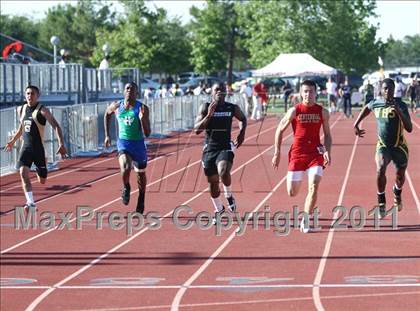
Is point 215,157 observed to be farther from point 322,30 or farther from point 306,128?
point 322,30

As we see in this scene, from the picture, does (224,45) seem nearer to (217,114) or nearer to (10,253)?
(10,253)

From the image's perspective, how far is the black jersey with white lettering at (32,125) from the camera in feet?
35.7

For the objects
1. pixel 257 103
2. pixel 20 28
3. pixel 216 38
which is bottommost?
pixel 257 103

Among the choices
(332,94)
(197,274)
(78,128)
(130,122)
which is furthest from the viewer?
(332,94)

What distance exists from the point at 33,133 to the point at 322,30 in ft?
214

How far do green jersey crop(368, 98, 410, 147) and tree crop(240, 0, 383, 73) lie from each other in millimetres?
64432

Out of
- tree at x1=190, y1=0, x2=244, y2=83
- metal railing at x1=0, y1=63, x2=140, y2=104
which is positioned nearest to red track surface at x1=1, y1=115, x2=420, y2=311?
metal railing at x1=0, y1=63, x2=140, y2=104

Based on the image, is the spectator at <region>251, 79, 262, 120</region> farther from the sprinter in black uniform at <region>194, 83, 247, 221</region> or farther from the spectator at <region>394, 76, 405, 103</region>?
the sprinter in black uniform at <region>194, 83, 247, 221</region>

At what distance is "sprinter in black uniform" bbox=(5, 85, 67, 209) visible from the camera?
417 inches

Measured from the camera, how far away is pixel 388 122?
1062cm

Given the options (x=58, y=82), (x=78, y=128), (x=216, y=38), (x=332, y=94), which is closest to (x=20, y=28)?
(x=216, y=38)

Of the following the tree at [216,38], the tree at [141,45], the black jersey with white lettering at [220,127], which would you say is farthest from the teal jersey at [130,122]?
the tree at [216,38]

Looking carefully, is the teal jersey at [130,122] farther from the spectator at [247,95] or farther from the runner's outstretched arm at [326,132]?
the spectator at [247,95]

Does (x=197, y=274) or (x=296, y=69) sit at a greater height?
(x=296, y=69)
